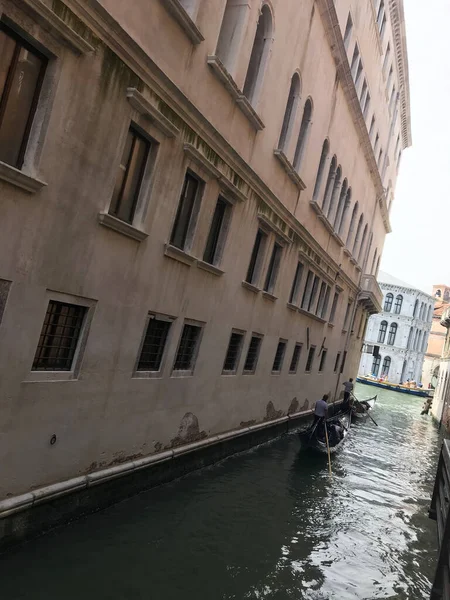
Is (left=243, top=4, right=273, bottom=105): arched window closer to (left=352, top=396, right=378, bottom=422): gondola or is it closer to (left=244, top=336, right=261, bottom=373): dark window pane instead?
(left=244, top=336, right=261, bottom=373): dark window pane

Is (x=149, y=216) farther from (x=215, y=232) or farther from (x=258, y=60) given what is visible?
(x=258, y=60)

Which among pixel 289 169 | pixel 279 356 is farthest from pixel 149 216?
pixel 279 356

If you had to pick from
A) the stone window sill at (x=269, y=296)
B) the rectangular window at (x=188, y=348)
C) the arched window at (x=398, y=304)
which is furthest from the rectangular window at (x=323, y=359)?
the arched window at (x=398, y=304)

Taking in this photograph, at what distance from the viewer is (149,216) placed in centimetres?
727

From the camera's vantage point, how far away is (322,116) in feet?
46.8

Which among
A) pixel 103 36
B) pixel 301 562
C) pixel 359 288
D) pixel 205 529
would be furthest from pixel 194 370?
pixel 359 288

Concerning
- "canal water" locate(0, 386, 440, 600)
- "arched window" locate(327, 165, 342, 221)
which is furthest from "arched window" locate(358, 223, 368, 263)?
"canal water" locate(0, 386, 440, 600)

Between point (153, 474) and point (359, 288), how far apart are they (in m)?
18.0

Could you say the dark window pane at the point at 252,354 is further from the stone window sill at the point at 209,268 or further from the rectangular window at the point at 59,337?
the rectangular window at the point at 59,337

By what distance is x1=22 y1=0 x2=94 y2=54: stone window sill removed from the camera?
4918 millimetres

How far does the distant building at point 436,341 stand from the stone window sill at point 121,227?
49415 millimetres

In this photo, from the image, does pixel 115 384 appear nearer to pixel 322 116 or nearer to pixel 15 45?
pixel 15 45

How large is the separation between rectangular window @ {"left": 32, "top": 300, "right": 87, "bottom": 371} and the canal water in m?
1.81

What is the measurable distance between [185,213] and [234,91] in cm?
210
